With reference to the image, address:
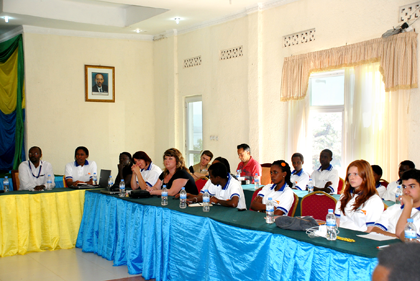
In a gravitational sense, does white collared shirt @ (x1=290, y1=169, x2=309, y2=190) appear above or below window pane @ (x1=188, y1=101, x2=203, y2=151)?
below

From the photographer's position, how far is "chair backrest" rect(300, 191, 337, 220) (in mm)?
→ 3894

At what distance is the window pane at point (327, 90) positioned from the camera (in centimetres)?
629

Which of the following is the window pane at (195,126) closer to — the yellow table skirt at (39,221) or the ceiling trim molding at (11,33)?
the yellow table skirt at (39,221)


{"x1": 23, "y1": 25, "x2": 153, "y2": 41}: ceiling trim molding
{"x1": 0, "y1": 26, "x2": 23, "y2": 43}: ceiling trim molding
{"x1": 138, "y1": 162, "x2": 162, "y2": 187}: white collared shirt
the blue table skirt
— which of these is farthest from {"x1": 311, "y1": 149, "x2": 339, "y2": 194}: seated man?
{"x1": 0, "y1": 26, "x2": 23, "y2": 43}: ceiling trim molding

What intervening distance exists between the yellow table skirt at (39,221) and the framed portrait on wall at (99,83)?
440 centimetres

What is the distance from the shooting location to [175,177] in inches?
191

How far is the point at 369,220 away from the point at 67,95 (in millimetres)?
7773

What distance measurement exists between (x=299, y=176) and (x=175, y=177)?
2.10 metres

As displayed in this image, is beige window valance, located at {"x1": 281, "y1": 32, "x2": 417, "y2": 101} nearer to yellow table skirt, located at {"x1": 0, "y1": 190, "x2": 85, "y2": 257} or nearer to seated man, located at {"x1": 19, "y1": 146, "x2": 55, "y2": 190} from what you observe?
yellow table skirt, located at {"x1": 0, "y1": 190, "x2": 85, "y2": 257}

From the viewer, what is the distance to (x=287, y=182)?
3967 millimetres

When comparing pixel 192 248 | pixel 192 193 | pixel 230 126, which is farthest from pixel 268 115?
pixel 192 248

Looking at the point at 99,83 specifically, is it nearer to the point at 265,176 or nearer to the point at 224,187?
the point at 265,176

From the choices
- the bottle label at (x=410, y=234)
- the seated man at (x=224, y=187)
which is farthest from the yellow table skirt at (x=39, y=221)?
the bottle label at (x=410, y=234)

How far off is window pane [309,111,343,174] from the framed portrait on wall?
5108 millimetres
